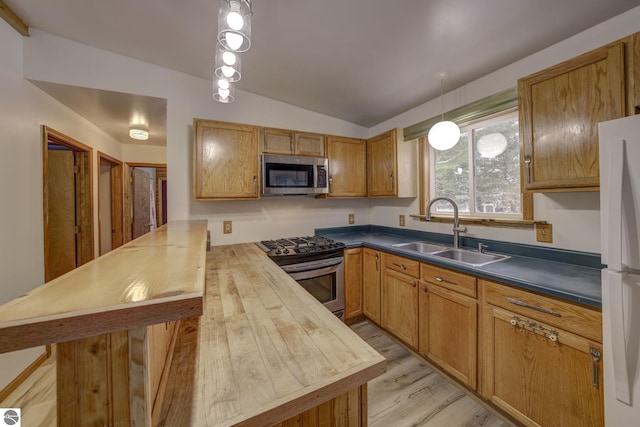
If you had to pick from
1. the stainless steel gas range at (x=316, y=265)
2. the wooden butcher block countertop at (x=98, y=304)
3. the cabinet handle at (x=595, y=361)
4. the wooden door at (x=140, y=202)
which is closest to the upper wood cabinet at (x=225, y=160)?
the stainless steel gas range at (x=316, y=265)

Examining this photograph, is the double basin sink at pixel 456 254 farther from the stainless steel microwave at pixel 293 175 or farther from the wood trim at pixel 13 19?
the wood trim at pixel 13 19

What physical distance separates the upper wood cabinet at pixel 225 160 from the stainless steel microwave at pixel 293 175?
0.10 m

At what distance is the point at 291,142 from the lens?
8.27 feet

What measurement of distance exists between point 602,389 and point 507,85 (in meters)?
1.92

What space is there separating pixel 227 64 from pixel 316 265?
5.41ft

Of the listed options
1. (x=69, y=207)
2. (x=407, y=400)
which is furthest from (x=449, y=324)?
(x=69, y=207)

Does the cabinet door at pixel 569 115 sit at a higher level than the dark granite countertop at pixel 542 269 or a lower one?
higher

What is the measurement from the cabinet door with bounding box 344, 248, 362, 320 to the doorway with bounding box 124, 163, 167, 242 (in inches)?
121

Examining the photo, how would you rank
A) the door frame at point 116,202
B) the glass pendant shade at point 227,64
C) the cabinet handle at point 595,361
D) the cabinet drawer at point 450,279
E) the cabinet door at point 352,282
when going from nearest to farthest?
the cabinet handle at point 595,361 → the glass pendant shade at point 227,64 → the cabinet drawer at point 450,279 → the cabinet door at point 352,282 → the door frame at point 116,202

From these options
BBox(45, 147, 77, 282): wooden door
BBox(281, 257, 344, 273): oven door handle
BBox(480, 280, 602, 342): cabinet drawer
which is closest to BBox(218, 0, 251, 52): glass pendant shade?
BBox(281, 257, 344, 273): oven door handle

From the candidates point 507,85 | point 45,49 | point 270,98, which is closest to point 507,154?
point 507,85

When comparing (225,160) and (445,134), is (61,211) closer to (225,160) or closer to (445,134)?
(225,160)

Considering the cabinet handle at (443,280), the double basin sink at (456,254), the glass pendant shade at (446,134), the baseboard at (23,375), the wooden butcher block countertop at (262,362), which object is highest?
the glass pendant shade at (446,134)

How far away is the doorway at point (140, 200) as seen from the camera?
3.84m
